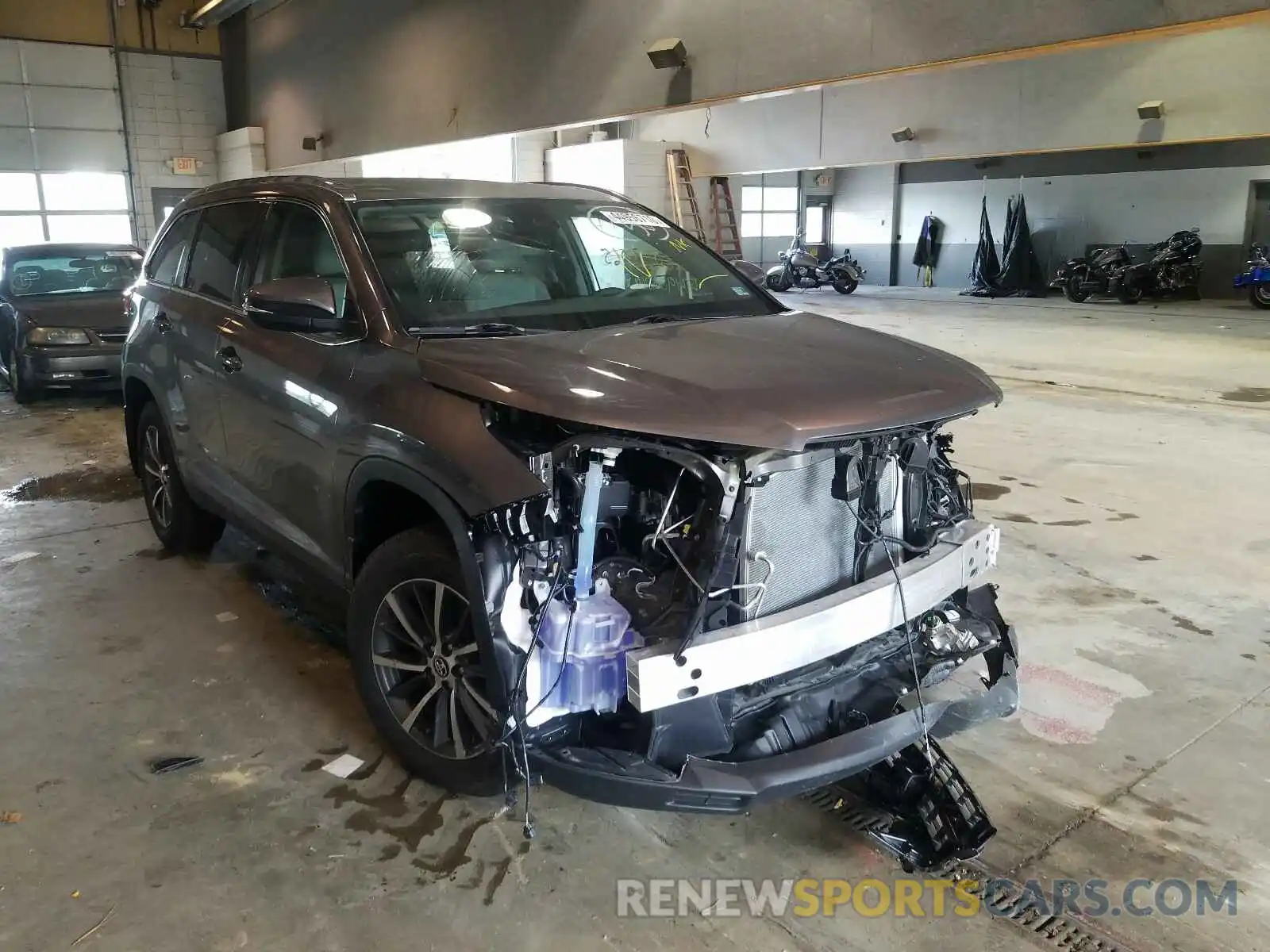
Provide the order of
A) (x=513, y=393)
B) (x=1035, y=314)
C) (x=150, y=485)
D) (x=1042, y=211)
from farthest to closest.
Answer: (x=1042, y=211), (x=1035, y=314), (x=150, y=485), (x=513, y=393)

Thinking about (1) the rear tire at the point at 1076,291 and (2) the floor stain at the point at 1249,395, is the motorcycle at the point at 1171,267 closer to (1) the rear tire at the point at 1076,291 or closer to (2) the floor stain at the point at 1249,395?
(1) the rear tire at the point at 1076,291

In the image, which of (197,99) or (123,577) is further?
(197,99)

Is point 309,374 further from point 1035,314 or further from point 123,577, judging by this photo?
point 1035,314

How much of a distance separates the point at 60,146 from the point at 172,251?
13.6m

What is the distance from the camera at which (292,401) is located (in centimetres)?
304

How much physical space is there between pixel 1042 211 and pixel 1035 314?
6.05 m

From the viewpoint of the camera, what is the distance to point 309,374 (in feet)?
9.66

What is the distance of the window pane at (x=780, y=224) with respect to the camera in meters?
24.7

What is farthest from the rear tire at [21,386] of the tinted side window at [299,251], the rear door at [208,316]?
the tinted side window at [299,251]

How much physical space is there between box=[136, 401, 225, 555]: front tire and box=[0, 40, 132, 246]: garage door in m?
12.9

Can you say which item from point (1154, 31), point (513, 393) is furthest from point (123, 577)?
point (1154, 31)

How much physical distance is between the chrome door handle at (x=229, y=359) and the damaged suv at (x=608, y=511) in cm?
13

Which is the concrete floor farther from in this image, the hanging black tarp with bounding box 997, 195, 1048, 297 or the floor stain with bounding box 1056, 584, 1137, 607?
the hanging black tarp with bounding box 997, 195, 1048, 297

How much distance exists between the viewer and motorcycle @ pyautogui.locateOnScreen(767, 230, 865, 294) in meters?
20.2
